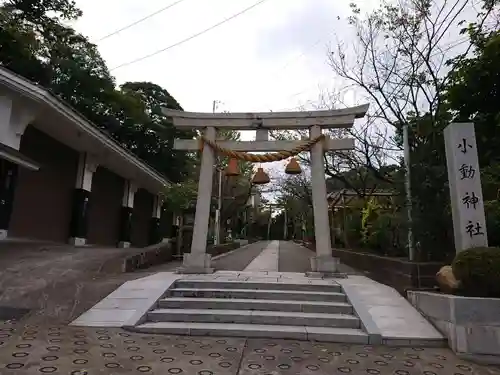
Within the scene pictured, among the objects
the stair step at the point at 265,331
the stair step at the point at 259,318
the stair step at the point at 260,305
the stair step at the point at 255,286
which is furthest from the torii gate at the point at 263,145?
the stair step at the point at 265,331

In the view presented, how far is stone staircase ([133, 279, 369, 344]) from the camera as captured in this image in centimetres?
520

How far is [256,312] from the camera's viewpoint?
5.86 metres

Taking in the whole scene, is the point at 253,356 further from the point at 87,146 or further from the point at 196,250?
the point at 87,146

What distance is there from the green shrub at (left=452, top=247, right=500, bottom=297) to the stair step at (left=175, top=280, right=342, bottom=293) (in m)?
2.38

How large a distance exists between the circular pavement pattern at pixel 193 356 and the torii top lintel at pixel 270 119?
578 centimetres

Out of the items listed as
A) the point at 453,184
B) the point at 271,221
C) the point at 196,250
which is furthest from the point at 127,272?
the point at 271,221

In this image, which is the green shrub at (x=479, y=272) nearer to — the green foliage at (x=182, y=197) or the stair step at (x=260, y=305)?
the stair step at (x=260, y=305)

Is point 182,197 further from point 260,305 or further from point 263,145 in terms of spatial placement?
point 260,305

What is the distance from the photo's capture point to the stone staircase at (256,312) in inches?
205

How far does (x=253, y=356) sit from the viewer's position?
4.33 m

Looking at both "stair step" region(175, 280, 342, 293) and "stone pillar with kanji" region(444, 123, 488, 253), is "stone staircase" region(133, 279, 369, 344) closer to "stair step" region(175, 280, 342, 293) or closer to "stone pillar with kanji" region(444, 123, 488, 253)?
"stair step" region(175, 280, 342, 293)

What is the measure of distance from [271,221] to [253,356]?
5849 centimetres

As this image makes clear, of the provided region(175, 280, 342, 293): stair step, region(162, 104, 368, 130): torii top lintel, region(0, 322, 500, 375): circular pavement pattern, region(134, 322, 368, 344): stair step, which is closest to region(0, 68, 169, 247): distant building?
region(162, 104, 368, 130): torii top lintel

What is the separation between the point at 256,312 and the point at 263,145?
A: 478 cm
